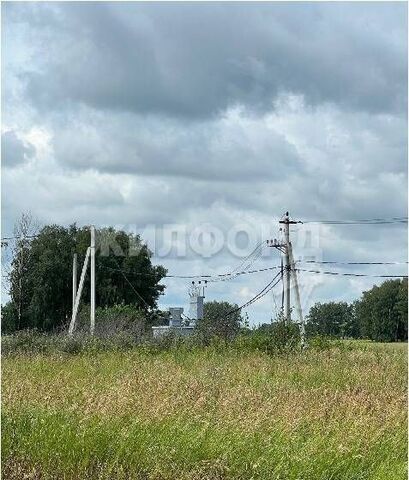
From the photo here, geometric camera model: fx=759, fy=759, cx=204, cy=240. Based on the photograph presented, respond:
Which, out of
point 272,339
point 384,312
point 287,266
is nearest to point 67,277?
point 287,266

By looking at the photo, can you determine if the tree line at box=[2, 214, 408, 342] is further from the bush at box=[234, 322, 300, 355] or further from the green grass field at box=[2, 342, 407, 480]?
the green grass field at box=[2, 342, 407, 480]

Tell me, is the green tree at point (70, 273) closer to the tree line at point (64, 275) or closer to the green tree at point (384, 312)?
the tree line at point (64, 275)

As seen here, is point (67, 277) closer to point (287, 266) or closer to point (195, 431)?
point (287, 266)

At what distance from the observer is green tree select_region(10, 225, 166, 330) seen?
144 ft

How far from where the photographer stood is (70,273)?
45.5 meters

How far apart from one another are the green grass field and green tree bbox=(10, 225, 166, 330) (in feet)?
108

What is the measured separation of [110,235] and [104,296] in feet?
12.9

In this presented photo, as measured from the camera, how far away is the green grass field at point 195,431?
6355 millimetres

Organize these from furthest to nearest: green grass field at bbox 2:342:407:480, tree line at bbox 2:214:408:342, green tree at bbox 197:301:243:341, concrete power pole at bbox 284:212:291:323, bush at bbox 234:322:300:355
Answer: tree line at bbox 2:214:408:342, concrete power pole at bbox 284:212:291:323, green tree at bbox 197:301:243:341, bush at bbox 234:322:300:355, green grass field at bbox 2:342:407:480

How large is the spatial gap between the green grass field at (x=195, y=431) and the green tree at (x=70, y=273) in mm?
32976

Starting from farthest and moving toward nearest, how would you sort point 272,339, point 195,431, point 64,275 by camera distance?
point 64,275 → point 272,339 → point 195,431

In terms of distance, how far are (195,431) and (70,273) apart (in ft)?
129

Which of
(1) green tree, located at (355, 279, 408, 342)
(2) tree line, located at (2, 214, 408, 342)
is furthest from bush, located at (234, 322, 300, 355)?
(1) green tree, located at (355, 279, 408, 342)

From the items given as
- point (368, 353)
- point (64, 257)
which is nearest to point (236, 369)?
point (368, 353)
